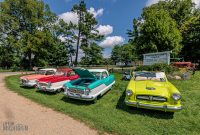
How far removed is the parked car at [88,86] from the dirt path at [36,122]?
4.58ft

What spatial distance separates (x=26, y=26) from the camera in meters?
33.3

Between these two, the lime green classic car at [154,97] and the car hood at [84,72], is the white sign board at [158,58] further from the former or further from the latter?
the lime green classic car at [154,97]

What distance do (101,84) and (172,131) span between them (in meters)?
4.17

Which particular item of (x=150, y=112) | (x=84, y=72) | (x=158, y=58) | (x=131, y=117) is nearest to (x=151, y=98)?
(x=150, y=112)

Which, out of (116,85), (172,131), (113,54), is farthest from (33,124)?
(113,54)

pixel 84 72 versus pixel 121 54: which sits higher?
pixel 121 54

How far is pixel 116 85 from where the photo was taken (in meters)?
11.1

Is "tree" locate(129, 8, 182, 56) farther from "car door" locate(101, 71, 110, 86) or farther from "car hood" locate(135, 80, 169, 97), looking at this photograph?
"car hood" locate(135, 80, 169, 97)

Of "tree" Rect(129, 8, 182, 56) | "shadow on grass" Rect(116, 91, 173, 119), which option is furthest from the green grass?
"tree" Rect(129, 8, 182, 56)

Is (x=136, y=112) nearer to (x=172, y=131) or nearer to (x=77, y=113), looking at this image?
(x=172, y=131)

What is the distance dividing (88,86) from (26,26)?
1208 inches

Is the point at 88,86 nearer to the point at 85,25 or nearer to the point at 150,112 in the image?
the point at 150,112

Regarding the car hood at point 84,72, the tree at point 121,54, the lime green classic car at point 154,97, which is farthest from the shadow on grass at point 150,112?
the tree at point 121,54

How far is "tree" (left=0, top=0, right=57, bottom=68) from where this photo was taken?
3078 centimetres
